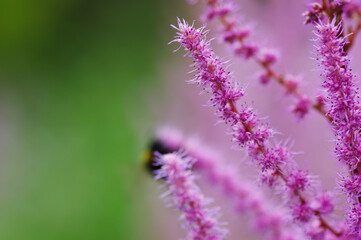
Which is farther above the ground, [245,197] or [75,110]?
[75,110]

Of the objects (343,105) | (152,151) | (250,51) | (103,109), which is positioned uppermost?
(103,109)

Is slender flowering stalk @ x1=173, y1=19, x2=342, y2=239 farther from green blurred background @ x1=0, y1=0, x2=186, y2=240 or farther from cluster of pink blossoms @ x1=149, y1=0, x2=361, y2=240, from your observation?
green blurred background @ x1=0, y1=0, x2=186, y2=240

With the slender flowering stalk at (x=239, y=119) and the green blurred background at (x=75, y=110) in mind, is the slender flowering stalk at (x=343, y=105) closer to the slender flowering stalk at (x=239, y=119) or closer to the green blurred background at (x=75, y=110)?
the slender flowering stalk at (x=239, y=119)

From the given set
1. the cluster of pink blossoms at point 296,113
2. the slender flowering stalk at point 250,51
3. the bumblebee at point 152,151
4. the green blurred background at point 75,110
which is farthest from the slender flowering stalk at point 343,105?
the green blurred background at point 75,110

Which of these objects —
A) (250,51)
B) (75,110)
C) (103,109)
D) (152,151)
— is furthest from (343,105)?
(75,110)

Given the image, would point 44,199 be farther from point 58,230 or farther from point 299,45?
point 299,45

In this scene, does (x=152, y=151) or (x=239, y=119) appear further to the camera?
(x=152, y=151)

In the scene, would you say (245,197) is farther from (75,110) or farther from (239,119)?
(75,110)

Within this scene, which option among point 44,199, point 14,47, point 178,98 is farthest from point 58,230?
point 14,47
